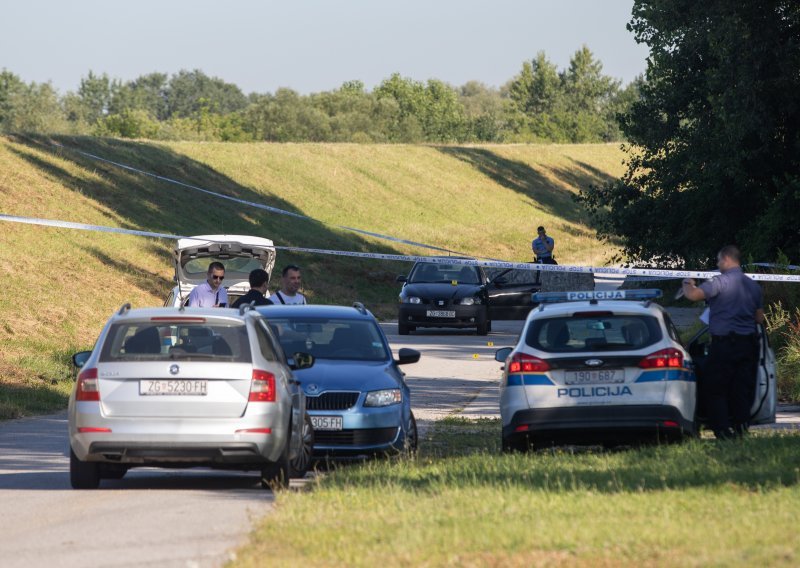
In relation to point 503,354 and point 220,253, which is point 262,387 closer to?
point 503,354

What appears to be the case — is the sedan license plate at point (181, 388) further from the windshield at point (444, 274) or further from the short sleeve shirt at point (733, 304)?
the windshield at point (444, 274)

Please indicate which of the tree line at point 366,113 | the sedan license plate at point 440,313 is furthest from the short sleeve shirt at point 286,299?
the tree line at point 366,113

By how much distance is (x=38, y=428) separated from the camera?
56.8 ft

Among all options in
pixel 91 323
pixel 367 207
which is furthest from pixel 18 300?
pixel 367 207

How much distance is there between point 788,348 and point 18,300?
49.8 ft

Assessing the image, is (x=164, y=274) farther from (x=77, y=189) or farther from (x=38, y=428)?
(x=38, y=428)

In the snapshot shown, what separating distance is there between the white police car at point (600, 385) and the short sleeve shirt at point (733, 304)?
57 centimetres

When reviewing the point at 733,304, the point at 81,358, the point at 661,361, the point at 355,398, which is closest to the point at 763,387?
the point at 733,304

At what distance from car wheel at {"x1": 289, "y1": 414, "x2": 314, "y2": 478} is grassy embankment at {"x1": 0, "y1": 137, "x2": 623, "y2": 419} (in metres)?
7.01

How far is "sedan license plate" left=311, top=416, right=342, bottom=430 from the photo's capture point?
1327 cm

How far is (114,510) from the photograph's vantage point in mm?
10391

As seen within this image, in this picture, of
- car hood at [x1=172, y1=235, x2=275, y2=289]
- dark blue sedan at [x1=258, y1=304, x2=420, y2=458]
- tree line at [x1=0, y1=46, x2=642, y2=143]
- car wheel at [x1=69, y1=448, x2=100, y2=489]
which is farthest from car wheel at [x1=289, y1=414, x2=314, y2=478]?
tree line at [x1=0, y1=46, x2=642, y2=143]

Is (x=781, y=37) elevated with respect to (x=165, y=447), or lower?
elevated

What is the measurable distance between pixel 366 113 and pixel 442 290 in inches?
3610
